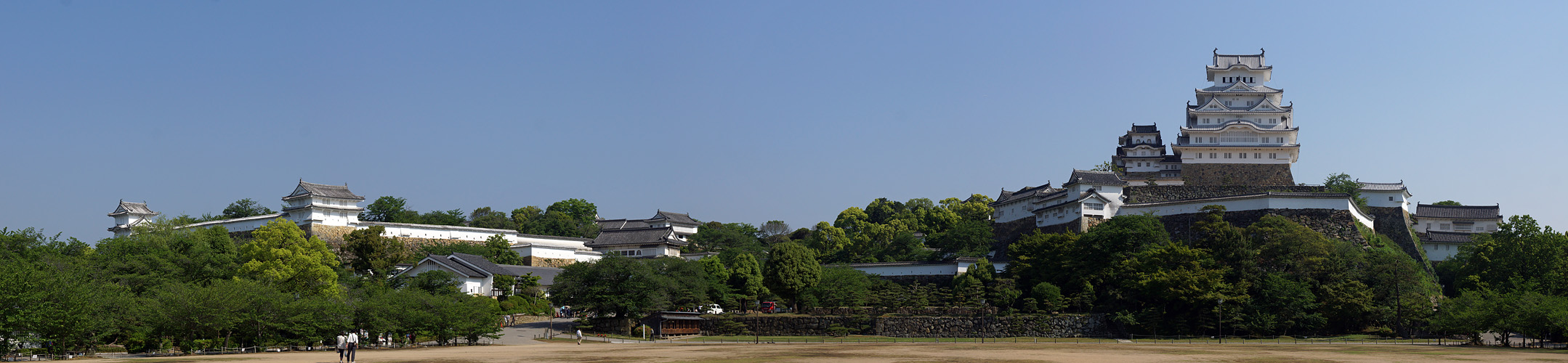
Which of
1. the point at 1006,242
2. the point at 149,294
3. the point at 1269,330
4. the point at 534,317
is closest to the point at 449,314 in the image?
the point at 149,294

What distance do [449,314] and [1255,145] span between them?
43.9 m

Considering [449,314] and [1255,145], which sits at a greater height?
[1255,145]

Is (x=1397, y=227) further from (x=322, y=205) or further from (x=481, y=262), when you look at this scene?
(x=322, y=205)

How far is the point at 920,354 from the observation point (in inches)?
1169

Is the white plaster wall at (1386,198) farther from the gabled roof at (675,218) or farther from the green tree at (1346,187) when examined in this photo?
the gabled roof at (675,218)

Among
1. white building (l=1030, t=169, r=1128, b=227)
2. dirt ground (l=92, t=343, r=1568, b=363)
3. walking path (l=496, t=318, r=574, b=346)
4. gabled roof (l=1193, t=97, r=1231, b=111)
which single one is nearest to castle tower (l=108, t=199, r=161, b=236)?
walking path (l=496, t=318, r=574, b=346)

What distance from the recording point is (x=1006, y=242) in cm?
6038

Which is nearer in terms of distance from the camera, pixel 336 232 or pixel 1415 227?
pixel 1415 227

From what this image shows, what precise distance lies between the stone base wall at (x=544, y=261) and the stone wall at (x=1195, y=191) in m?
31.4

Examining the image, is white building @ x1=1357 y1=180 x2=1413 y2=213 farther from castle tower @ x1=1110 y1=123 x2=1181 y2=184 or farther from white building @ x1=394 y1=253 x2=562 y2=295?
white building @ x1=394 y1=253 x2=562 y2=295

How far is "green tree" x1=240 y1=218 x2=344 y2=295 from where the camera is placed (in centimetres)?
3972

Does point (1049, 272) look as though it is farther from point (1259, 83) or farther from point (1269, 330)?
point (1259, 83)

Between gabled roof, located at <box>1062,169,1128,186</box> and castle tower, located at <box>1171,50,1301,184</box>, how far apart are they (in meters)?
6.39

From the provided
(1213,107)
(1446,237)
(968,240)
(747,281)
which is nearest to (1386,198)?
(1446,237)
